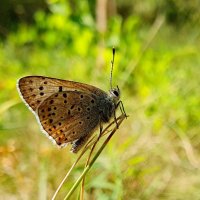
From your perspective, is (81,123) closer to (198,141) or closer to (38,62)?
(198,141)

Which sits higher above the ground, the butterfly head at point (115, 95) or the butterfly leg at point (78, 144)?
the butterfly head at point (115, 95)

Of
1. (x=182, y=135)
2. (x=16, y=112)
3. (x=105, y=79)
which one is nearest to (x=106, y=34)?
(x=105, y=79)

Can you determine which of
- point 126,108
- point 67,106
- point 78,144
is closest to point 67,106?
point 67,106

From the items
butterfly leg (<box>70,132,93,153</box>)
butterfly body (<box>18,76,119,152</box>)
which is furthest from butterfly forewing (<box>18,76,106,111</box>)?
butterfly leg (<box>70,132,93,153</box>)

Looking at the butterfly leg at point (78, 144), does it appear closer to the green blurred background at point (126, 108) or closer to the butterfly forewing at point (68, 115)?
the butterfly forewing at point (68, 115)

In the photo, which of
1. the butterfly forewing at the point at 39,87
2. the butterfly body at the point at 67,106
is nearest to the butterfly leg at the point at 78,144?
the butterfly body at the point at 67,106

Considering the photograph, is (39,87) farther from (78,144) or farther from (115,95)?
(115,95)

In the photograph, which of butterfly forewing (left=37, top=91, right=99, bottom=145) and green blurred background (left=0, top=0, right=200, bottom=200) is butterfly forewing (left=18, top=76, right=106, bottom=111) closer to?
butterfly forewing (left=37, top=91, right=99, bottom=145)
